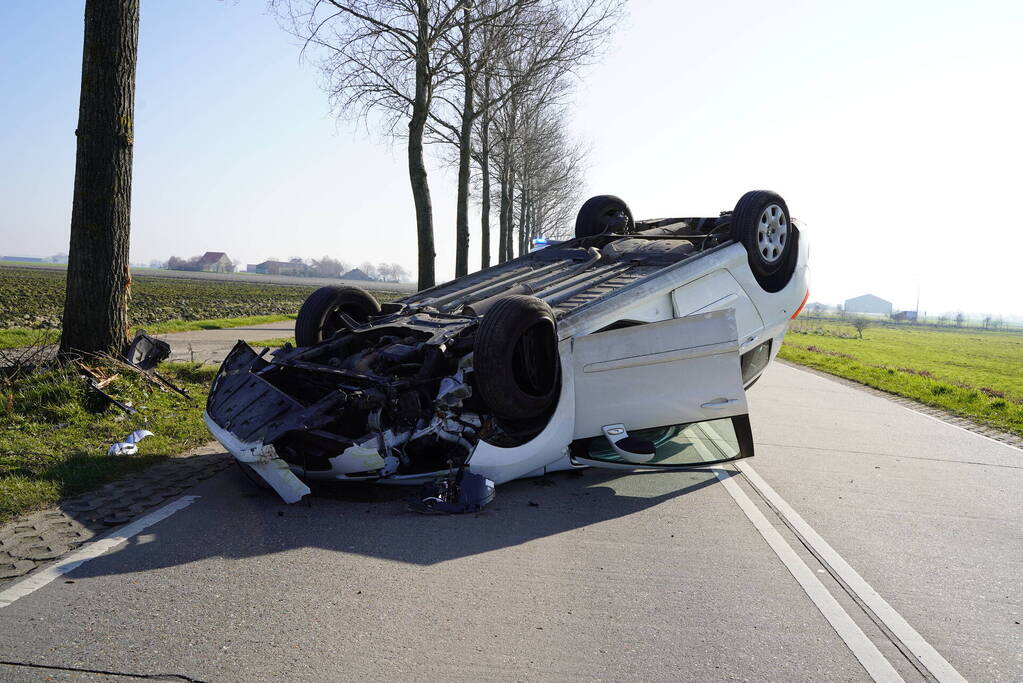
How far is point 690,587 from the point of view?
364 centimetres

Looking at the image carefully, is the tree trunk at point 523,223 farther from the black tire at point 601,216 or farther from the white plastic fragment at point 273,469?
the white plastic fragment at point 273,469

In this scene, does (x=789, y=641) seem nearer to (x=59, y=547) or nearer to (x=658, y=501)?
(x=658, y=501)

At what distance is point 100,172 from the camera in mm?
7633

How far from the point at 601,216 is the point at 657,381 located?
13.4 ft

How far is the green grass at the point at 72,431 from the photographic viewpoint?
15.7 feet

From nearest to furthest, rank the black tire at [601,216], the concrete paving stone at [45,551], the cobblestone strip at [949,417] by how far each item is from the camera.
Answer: the concrete paving stone at [45,551]
the cobblestone strip at [949,417]
the black tire at [601,216]

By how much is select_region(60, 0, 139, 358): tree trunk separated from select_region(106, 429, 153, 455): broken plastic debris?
1767 mm

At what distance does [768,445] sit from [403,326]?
3.61m

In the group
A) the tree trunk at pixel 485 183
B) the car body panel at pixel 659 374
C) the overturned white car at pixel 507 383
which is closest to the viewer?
the overturned white car at pixel 507 383

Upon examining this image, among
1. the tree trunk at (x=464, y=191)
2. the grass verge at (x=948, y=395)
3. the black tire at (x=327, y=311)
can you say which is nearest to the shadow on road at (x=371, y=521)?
the black tire at (x=327, y=311)

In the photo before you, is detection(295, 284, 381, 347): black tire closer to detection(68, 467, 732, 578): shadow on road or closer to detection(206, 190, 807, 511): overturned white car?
detection(206, 190, 807, 511): overturned white car

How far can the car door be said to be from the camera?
5414 millimetres

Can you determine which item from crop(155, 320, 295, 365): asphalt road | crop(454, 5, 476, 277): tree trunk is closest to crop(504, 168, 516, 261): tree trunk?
crop(454, 5, 476, 277): tree trunk

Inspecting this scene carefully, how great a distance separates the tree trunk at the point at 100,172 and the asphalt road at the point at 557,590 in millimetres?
3449
